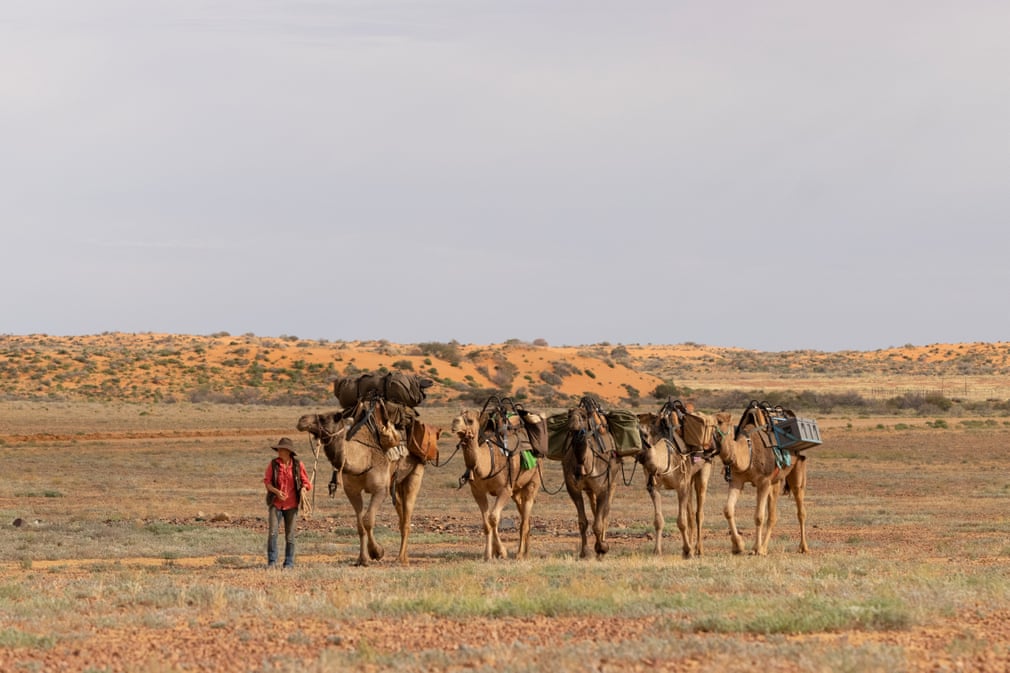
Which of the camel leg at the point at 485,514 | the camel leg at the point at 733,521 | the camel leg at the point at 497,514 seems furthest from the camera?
the camel leg at the point at 733,521

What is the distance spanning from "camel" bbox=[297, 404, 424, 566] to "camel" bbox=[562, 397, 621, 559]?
2174 millimetres

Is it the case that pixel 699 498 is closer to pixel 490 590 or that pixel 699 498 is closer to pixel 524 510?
pixel 524 510

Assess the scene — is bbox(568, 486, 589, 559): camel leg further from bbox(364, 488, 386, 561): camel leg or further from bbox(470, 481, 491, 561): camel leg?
bbox(364, 488, 386, 561): camel leg

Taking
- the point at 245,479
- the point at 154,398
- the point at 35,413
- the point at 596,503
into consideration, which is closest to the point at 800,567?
the point at 596,503

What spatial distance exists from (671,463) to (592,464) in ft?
3.72

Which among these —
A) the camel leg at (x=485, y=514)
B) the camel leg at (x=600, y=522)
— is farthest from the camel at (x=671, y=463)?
the camel leg at (x=485, y=514)

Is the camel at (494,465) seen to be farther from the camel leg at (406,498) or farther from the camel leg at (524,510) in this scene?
the camel leg at (406,498)

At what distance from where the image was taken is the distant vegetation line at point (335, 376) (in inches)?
3108

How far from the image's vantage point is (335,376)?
8306 centimetres

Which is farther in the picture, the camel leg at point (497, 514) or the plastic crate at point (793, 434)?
the plastic crate at point (793, 434)

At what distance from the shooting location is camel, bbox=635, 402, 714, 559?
1867 cm

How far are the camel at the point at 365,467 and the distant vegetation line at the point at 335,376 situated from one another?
46788 mm

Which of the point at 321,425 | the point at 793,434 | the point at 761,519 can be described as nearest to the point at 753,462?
the point at 793,434

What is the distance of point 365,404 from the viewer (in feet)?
59.9
